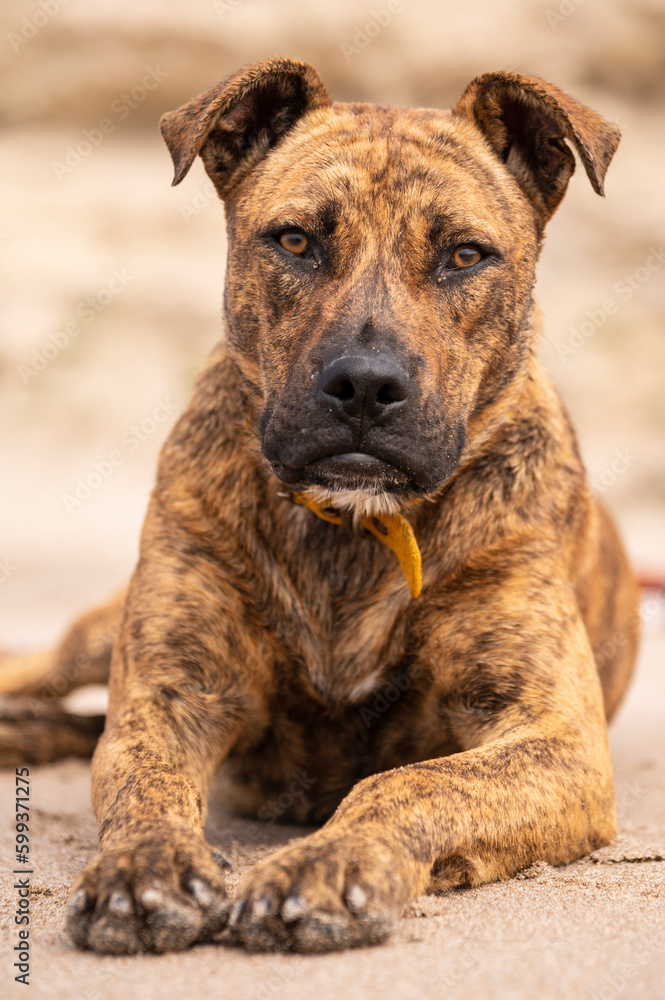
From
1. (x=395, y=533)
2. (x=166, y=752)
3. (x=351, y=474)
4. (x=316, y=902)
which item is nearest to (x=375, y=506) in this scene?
(x=395, y=533)

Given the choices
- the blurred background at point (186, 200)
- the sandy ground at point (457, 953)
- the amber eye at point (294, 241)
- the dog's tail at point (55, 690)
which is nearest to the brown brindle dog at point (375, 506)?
Result: the amber eye at point (294, 241)

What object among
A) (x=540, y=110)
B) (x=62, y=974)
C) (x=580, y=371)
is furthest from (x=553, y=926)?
(x=580, y=371)

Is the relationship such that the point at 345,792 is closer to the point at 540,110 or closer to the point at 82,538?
the point at 540,110

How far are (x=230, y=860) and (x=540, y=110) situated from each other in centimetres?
259

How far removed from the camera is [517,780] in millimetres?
2998

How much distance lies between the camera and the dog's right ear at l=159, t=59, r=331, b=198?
3658 millimetres

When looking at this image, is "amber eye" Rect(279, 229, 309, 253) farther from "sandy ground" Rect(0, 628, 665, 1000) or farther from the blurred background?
the blurred background

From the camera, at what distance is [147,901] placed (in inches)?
94.7

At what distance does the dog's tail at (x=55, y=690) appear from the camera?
15.9 ft

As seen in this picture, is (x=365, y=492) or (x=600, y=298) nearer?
(x=365, y=492)

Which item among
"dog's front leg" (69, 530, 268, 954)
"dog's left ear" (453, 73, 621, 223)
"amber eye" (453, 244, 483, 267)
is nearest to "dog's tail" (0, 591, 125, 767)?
"dog's front leg" (69, 530, 268, 954)

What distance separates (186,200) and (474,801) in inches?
517

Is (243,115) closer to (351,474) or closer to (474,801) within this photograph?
(351,474)

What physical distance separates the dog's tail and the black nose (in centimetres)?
164
